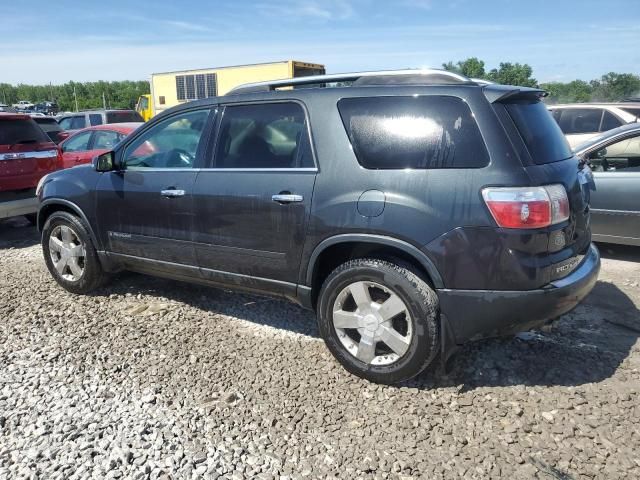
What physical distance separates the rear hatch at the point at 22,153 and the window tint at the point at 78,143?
2217 mm

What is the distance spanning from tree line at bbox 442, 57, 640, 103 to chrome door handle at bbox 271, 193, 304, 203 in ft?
99.3

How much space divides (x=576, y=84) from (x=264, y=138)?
5237cm

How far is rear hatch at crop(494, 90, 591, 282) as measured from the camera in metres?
2.84

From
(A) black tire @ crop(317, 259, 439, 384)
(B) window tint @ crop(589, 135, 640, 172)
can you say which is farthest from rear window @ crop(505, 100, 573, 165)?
(B) window tint @ crop(589, 135, 640, 172)

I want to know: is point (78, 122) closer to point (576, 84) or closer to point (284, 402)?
point (284, 402)

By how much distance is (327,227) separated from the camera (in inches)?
126

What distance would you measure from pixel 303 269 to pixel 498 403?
4.66ft

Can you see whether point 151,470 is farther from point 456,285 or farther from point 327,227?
point 456,285

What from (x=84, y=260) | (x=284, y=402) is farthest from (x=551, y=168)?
(x=84, y=260)

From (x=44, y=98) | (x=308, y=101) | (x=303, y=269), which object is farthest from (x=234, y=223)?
(x=44, y=98)

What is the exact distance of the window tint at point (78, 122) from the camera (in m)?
15.8

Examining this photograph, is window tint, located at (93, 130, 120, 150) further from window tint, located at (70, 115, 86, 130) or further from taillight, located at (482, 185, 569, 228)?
taillight, located at (482, 185, 569, 228)

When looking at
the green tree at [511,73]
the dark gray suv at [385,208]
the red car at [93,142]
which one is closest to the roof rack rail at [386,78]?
the dark gray suv at [385,208]

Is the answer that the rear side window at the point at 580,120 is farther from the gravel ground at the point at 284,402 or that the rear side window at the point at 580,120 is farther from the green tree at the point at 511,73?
the green tree at the point at 511,73
